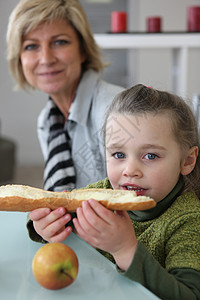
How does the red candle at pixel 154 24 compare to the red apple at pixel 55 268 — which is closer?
the red apple at pixel 55 268

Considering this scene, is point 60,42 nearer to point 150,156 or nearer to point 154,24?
point 150,156

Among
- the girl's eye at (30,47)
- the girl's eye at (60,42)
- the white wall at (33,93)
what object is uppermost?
the girl's eye at (60,42)

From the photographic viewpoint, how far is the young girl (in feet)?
2.37

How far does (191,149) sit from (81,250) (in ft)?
1.20

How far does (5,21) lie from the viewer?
5.13 meters

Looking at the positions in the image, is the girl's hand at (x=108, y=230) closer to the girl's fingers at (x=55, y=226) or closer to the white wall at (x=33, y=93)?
the girl's fingers at (x=55, y=226)

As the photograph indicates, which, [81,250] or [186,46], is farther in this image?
[186,46]

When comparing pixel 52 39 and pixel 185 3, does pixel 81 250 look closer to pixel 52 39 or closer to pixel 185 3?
pixel 52 39

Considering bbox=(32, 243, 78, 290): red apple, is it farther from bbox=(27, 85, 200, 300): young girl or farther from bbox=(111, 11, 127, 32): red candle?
bbox=(111, 11, 127, 32): red candle

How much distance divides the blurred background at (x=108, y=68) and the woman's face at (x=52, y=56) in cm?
310

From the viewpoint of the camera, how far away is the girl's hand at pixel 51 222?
2.57ft

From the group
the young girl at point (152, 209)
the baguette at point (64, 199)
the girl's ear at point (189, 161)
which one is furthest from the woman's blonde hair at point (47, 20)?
the baguette at point (64, 199)

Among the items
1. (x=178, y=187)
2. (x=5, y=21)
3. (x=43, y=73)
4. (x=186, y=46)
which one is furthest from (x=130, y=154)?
(x=5, y=21)

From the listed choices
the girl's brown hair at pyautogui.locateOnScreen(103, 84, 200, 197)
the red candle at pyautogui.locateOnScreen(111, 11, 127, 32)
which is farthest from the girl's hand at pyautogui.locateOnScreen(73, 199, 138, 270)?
the red candle at pyautogui.locateOnScreen(111, 11, 127, 32)
